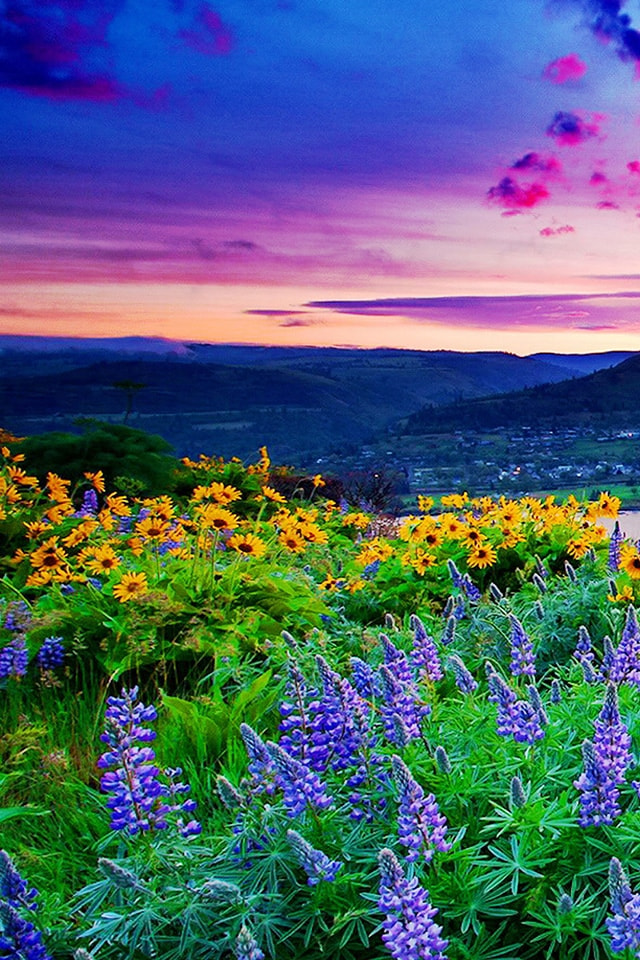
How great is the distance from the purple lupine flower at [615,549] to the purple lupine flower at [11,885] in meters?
4.24

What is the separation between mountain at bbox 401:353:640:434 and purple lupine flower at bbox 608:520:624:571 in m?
13.0

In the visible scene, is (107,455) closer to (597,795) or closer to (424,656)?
(424,656)

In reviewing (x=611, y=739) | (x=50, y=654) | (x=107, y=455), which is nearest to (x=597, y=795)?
(x=611, y=739)

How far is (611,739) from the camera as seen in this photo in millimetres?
2150

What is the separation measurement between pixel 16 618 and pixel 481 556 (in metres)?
3.07

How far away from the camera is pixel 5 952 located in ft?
7.61

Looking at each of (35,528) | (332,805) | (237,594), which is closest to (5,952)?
(332,805)

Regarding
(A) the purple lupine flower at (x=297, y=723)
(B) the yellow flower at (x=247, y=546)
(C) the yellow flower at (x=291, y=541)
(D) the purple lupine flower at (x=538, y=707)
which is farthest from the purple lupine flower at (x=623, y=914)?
(C) the yellow flower at (x=291, y=541)

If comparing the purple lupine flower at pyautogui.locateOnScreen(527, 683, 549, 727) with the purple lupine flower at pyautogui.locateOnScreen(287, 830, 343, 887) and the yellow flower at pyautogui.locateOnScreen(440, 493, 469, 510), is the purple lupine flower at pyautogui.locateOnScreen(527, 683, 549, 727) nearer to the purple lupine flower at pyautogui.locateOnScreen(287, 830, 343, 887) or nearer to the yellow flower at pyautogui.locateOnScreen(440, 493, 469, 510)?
the purple lupine flower at pyautogui.locateOnScreen(287, 830, 343, 887)

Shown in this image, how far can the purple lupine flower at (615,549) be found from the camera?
561cm

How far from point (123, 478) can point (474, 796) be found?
7.41 m

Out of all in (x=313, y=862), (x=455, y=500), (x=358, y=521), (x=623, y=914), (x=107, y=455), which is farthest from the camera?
(x=107, y=455)

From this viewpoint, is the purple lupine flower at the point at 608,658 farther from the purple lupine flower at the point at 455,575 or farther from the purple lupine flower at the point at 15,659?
the purple lupine flower at the point at 15,659

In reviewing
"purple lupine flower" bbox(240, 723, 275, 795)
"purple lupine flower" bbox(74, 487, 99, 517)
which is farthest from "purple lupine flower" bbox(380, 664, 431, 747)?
"purple lupine flower" bbox(74, 487, 99, 517)
